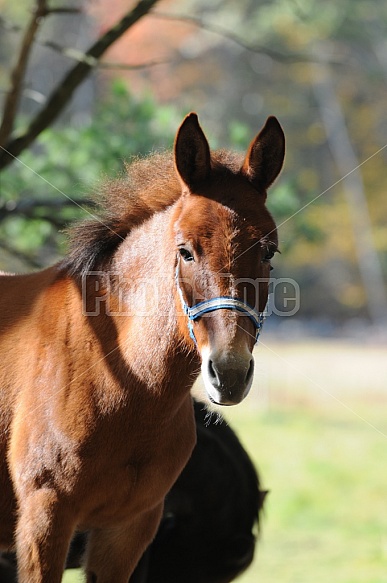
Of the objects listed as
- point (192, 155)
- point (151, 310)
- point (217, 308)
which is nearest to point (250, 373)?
point (217, 308)

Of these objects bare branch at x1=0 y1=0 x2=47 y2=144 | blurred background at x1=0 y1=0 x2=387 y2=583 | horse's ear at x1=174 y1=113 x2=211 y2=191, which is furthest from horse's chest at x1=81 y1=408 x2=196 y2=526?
blurred background at x1=0 y1=0 x2=387 y2=583

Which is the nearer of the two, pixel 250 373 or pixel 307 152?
pixel 250 373

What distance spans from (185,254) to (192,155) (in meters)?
0.43

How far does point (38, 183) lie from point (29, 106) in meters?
18.4

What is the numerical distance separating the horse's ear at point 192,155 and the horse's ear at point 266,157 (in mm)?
178

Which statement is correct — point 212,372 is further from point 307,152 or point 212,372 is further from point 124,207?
point 307,152

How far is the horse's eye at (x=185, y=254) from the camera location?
299 centimetres

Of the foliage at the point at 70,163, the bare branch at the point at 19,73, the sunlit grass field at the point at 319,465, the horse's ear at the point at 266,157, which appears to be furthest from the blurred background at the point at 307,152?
the horse's ear at the point at 266,157

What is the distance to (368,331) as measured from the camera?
2573 cm

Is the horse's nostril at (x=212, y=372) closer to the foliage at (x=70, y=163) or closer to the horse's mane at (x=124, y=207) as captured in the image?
the horse's mane at (x=124, y=207)

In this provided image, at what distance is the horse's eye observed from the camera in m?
2.99

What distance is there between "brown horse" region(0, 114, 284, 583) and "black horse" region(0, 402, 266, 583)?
42.0 inches

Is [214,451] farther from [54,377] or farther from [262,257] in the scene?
[262,257]

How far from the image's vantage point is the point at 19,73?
5.51m
